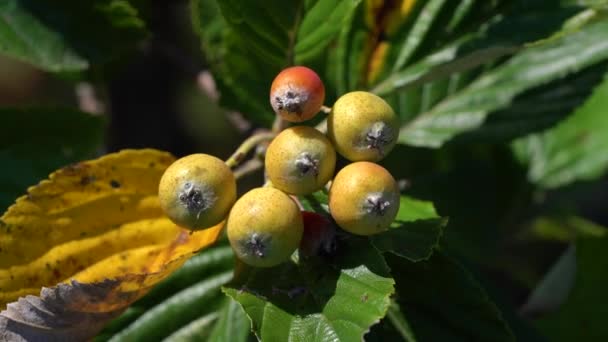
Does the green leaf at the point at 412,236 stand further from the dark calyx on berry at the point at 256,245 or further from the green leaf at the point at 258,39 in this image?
the green leaf at the point at 258,39

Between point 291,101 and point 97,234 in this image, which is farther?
point 97,234

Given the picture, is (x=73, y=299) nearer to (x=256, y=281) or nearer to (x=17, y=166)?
(x=256, y=281)

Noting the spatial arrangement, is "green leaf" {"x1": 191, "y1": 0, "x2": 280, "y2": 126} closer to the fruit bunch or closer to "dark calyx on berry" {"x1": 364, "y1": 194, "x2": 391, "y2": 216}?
the fruit bunch

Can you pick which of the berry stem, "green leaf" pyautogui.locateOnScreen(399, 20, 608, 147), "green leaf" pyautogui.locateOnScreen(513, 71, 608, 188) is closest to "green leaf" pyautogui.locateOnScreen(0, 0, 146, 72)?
the berry stem

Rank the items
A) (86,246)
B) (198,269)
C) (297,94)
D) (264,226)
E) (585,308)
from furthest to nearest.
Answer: (585,308) < (198,269) < (86,246) < (297,94) < (264,226)

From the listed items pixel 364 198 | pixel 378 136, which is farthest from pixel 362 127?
pixel 364 198

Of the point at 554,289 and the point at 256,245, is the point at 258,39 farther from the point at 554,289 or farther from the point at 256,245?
the point at 554,289

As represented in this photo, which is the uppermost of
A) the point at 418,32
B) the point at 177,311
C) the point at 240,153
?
the point at 418,32
